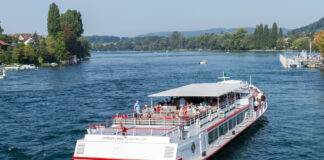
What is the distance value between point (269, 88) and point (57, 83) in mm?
43437

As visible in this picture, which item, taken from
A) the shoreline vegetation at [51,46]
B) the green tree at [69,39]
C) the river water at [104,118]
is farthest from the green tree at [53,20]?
the river water at [104,118]

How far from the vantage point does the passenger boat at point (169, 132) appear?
70.1 ft

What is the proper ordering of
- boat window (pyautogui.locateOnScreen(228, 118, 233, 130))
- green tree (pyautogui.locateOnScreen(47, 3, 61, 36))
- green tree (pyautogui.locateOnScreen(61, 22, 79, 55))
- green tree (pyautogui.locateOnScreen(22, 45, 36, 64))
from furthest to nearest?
1. green tree (pyautogui.locateOnScreen(61, 22, 79, 55))
2. green tree (pyautogui.locateOnScreen(47, 3, 61, 36))
3. green tree (pyautogui.locateOnScreen(22, 45, 36, 64))
4. boat window (pyautogui.locateOnScreen(228, 118, 233, 130))

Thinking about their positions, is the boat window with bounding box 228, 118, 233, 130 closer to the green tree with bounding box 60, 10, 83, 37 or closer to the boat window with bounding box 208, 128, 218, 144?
the boat window with bounding box 208, 128, 218, 144

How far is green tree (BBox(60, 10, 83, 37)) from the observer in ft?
618

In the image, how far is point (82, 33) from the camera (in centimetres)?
19812

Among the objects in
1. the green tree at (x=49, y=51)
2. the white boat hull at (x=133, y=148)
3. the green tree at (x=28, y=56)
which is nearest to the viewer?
the white boat hull at (x=133, y=148)

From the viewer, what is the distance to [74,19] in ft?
624

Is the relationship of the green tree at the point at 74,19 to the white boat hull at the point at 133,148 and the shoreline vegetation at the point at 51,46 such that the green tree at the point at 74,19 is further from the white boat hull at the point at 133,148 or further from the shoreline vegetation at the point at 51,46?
the white boat hull at the point at 133,148

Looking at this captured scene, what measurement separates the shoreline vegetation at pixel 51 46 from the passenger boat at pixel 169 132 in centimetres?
11237

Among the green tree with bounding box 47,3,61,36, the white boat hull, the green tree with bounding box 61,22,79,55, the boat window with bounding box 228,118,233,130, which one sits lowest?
the boat window with bounding box 228,118,233,130

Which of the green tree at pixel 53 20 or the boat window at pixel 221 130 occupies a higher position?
the green tree at pixel 53 20

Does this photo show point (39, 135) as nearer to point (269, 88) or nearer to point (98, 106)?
point (98, 106)

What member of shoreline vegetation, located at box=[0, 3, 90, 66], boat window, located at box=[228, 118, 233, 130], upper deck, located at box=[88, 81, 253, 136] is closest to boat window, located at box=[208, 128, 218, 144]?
upper deck, located at box=[88, 81, 253, 136]
